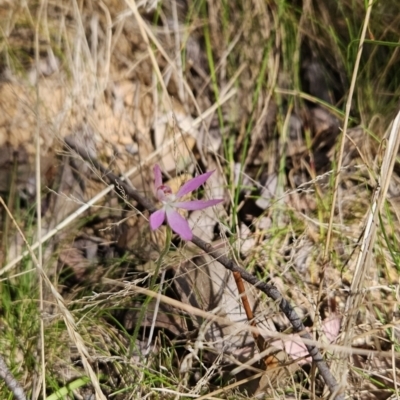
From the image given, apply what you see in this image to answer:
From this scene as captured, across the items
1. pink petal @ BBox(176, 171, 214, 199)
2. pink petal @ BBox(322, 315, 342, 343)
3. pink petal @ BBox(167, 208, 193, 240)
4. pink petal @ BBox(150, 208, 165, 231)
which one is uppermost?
pink petal @ BBox(176, 171, 214, 199)

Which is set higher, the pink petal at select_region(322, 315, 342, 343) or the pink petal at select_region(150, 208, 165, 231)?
the pink petal at select_region(150, 208, 165, 231)

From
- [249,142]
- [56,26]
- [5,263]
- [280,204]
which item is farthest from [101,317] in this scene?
[56,26]

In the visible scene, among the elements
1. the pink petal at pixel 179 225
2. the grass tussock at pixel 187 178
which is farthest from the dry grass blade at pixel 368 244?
the pink petal at pixel 179 225

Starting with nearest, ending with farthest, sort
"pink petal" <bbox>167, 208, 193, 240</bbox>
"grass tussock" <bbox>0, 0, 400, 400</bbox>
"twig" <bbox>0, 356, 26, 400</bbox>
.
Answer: "pink petal" <bbox>167, 208, 193, 240</bbox> → "twig" <bbox>0, 356, 26, 400</bbox> → "grass tussock" <bbox>0, 0, 400, 400</bbox>

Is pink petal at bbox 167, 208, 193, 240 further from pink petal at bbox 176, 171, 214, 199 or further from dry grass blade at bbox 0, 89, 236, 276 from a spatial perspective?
dry grass blade at bbox 0, 89, 236, 276

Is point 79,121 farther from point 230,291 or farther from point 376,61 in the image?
point 376,61

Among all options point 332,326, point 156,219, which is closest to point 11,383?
point 156,219

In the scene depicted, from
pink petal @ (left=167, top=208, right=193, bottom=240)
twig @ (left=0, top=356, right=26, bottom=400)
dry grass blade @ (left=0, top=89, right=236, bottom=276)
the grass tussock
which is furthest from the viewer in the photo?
dry grass blade @ (left=0, top=89, right=236, bottom=276)

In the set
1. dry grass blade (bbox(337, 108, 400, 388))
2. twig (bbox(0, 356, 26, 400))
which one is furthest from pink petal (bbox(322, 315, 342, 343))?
twig (bbox(0, 356, 26, 400))
